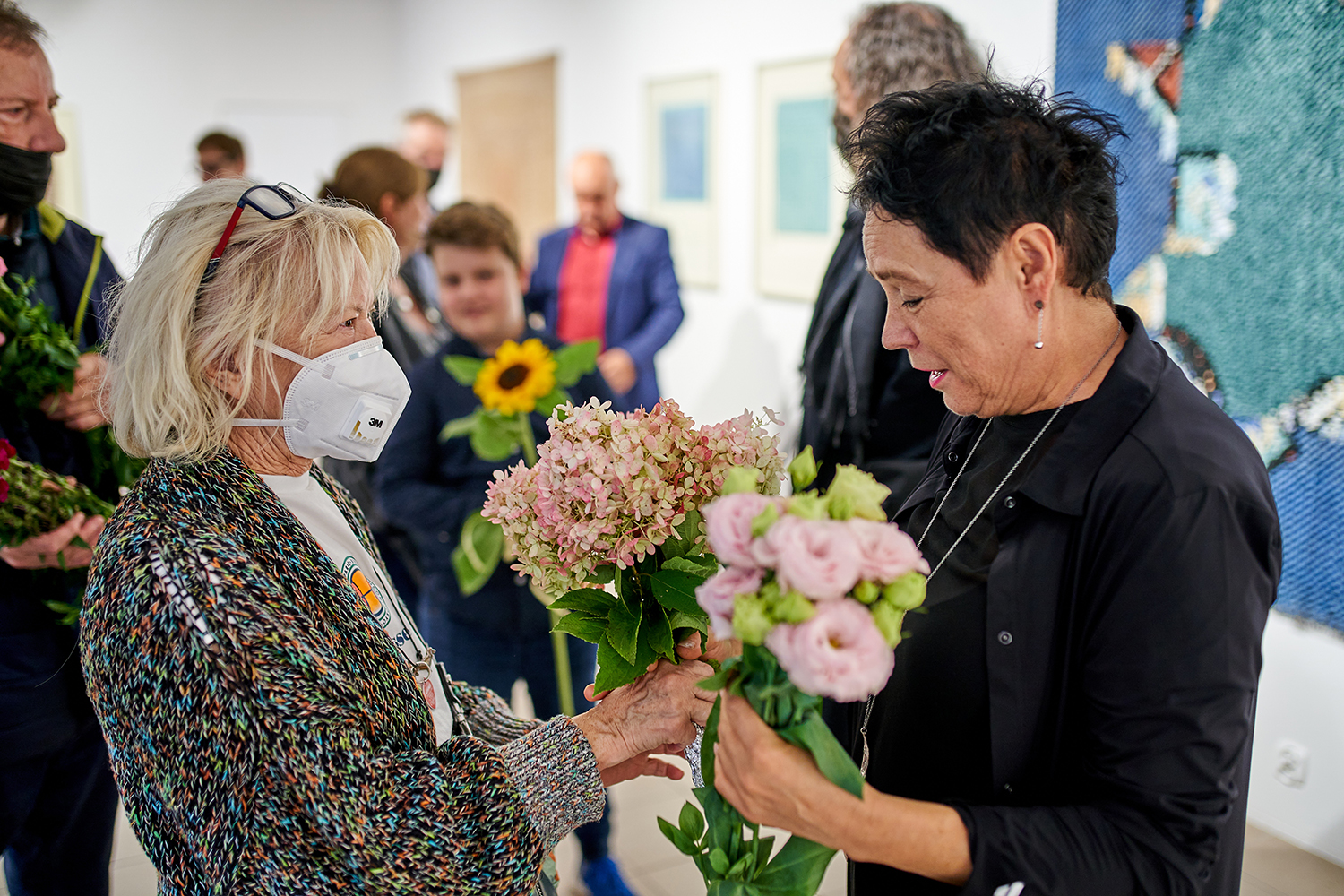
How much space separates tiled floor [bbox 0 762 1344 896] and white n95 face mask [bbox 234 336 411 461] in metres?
1.66

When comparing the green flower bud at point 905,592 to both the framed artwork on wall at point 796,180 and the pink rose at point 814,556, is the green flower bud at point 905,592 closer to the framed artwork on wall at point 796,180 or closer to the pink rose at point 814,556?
the pink rose at point 814,556

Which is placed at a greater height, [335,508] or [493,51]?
[493,51]

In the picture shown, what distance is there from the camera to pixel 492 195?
7.80 metres

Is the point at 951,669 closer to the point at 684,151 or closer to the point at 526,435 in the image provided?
the point at 526,435

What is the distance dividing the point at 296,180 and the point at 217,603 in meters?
8.33

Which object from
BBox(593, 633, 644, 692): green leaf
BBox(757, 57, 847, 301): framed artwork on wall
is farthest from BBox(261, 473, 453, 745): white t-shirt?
BBox(757, 57, 847, 301): framed artwork on wall

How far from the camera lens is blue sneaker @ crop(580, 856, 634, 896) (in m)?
2.59

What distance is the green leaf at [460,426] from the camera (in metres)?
2.41

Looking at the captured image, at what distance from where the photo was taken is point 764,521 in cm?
86

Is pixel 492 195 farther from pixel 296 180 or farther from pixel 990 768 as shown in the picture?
pixel 990 768

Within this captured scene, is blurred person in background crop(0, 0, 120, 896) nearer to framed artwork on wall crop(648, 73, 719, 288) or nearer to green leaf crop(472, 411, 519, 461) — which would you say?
green leaf crop(472, 411, 519, 461)

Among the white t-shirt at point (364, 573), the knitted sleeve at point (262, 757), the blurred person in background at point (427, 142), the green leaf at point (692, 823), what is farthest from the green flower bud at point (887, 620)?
the blurred person in background at point (427, 142)

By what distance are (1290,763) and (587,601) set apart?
241cm

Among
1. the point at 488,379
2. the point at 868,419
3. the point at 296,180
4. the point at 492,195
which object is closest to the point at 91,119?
the point at 296,180
